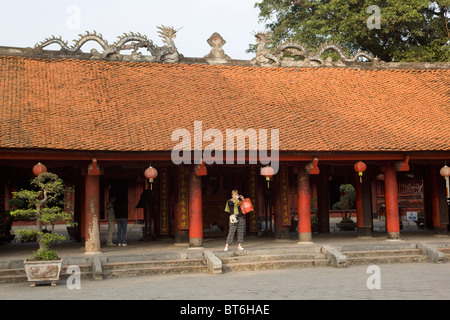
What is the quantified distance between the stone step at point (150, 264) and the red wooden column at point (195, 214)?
1489 millimetres

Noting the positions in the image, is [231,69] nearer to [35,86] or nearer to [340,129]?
[340,129]

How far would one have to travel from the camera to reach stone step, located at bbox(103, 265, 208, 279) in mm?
Answer: 11195

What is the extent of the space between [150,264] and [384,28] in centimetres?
1909

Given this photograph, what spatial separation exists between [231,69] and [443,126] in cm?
685

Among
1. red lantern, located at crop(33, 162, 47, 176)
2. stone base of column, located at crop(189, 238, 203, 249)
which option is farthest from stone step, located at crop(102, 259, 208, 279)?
red lantern, located at crop(33, 162, 47, 176)

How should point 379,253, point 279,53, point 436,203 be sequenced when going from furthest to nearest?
1. point 279,53
2. point 436,203
3. point 379,253

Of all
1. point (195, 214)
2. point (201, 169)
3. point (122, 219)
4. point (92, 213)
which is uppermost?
point (201, 169)

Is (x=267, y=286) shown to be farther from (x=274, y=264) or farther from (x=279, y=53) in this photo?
(x=279, y=53)

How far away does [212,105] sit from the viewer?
15258mm

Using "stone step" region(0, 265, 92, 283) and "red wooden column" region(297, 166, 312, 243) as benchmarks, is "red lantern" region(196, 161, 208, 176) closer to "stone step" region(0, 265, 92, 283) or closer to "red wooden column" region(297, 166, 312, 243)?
"red wooden column" region(297, 166, 312, 243)

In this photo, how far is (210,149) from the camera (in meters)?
13.0

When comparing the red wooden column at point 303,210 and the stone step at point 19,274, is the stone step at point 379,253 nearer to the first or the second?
the red wooden column at point 303,210

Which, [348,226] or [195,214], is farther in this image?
[348,226]

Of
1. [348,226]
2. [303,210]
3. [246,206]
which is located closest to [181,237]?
[246,206]
